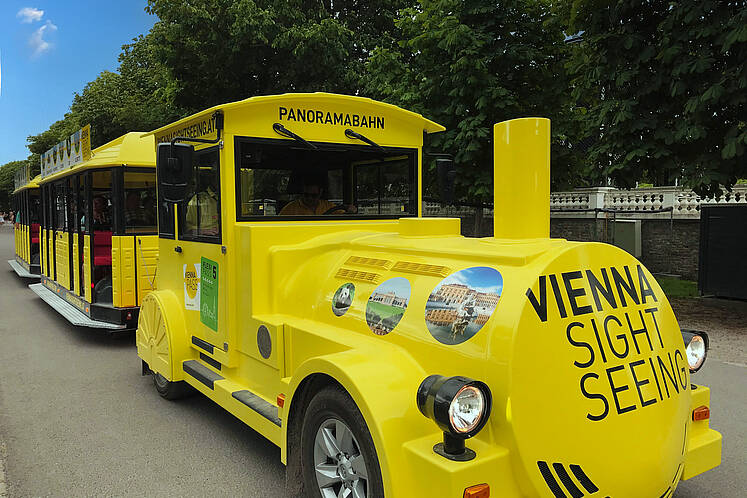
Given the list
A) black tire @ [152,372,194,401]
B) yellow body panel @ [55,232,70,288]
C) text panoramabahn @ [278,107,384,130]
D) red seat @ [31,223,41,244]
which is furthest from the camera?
red seat @ [31,223,41,244]

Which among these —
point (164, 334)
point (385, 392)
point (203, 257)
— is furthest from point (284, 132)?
point (385, 392)

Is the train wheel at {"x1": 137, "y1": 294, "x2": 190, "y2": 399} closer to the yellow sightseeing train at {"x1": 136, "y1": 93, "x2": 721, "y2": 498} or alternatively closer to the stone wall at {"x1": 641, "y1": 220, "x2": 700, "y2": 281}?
the yellow sightseeing train at {"x1": 136, "y1": 93, "x2": 721, "y2": 498}

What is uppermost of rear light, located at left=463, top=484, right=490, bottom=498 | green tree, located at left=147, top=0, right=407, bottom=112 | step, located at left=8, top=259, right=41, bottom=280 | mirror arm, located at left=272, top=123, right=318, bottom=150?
green tree, located at left=147, top=0, right=407, bottom=112

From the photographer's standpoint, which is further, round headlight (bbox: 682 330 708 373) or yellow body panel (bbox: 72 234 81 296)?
yellow body panel (bbox: 72 234 81 296)

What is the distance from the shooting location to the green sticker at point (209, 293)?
4.57 meters

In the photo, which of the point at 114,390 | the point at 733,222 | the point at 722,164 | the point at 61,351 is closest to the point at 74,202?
the point at 61,351

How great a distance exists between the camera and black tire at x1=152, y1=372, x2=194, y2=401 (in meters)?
5.39

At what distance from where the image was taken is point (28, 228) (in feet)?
49.1

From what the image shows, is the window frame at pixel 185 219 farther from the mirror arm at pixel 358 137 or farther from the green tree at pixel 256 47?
the green tree at pixel 256 47

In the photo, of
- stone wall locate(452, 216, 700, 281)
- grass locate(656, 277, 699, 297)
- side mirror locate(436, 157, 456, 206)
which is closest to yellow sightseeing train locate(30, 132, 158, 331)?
side mirror locate(436, 157, 456, 206)

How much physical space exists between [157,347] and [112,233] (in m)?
3.26

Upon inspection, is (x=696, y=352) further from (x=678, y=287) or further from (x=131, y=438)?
(x=678, y=287)

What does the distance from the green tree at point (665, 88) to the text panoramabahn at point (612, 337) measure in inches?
242

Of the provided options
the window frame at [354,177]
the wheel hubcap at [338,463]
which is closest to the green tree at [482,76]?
the window frame at [354,177]
